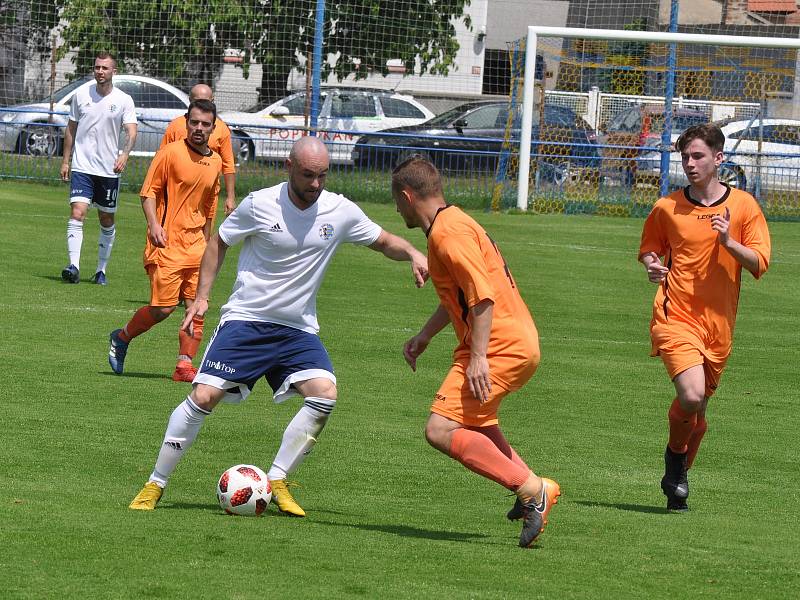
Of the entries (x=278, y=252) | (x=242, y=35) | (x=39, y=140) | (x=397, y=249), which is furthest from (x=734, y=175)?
(x=278, y=252)

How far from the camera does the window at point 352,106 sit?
90.6 feet

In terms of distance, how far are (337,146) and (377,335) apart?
12.6m

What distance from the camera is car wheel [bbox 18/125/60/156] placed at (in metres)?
25.0

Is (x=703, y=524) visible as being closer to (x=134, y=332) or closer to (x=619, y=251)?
(x=134, y=332)

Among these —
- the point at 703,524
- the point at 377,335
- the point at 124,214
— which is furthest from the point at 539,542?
the point at 124,214

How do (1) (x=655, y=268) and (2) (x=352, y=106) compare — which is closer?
(1) (x=655, y=268)

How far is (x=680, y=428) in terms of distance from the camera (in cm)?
741

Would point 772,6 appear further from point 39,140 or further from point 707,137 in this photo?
point 707,137

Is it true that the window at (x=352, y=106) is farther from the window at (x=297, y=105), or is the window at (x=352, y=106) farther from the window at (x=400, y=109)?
the window at (x=297, y=105)

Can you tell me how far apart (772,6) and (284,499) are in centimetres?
4607

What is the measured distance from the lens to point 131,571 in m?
5.47

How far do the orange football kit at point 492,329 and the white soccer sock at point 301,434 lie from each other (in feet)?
2.70

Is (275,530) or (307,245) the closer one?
(275,530)

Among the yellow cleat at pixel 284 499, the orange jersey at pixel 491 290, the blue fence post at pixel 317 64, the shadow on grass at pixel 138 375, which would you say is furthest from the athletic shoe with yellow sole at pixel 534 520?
the blue fence post at pixel 317 64
